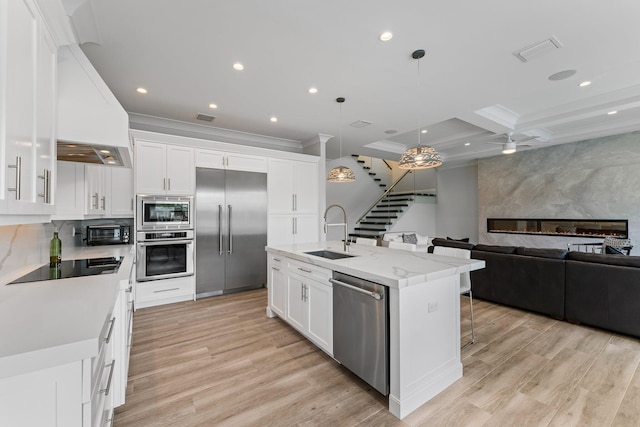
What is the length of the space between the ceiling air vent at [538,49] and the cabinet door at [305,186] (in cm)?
348

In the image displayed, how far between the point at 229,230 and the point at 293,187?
143 centimetres

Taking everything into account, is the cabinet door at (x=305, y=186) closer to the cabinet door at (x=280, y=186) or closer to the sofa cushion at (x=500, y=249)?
the cabinet door at (x=280, y=186)

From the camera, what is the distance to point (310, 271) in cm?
262

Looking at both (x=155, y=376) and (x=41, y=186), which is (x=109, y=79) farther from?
(x=155, y=376)

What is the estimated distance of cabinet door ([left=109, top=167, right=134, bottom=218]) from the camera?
348 cm

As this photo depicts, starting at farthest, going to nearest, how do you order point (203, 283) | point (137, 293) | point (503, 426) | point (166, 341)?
point (203, 283)
point (137, 293)
point (166, 341)
point (503, 426)

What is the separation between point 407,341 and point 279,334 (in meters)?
1.66

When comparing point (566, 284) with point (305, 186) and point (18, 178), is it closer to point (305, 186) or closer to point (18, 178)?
point (305, 186)

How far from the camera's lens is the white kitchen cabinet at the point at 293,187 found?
4941mm

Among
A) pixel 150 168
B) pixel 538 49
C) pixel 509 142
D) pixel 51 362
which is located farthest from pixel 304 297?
pixel 509 142

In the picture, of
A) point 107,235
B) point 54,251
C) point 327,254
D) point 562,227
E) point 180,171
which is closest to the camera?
point 54,251

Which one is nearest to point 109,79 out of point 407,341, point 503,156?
point 407,341

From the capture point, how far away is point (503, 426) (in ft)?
5.65

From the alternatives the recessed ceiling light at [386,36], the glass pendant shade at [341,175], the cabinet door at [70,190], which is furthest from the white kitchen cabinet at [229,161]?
the recessed ceiling light at [386,36]
